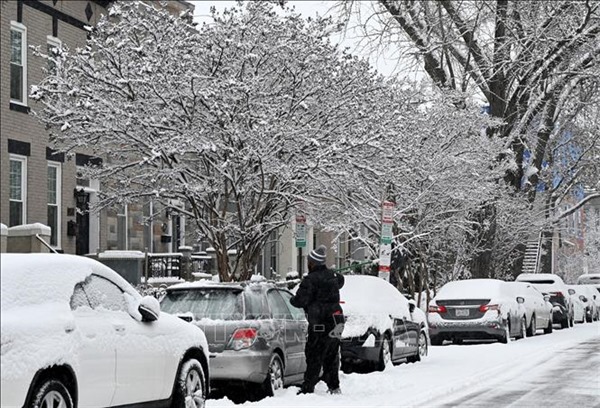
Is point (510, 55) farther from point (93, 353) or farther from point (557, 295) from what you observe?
point (93, 353)

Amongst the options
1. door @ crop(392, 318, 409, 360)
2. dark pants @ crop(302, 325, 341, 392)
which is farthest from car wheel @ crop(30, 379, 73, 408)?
door @ crop(392, 318, 409, 360)

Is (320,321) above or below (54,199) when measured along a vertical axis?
below

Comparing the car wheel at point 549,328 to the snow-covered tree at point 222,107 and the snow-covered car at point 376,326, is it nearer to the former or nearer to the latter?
the snow-covered car at point 376,326

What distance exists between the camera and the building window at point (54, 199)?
28656 mm

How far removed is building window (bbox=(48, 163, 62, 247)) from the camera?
28.7 m

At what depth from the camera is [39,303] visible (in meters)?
9.02

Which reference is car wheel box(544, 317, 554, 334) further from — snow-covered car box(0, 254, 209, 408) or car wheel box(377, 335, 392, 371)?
snow-covered car box(0, 254, 209, 408)

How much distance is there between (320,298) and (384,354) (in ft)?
14.5

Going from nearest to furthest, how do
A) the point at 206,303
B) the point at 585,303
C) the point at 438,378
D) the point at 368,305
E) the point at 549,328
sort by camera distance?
the point at 206,303 < the point at 438,378 < the point at 368,305 < the point at 549,328 < the point at 585,303

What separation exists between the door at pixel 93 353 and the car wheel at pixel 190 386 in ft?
5.24

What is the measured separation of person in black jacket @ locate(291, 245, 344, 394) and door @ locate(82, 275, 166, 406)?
10.9 ft

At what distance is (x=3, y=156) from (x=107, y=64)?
781 centimetres

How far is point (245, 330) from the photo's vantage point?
13.4m

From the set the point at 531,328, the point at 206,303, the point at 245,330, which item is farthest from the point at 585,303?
the point at 245,330
